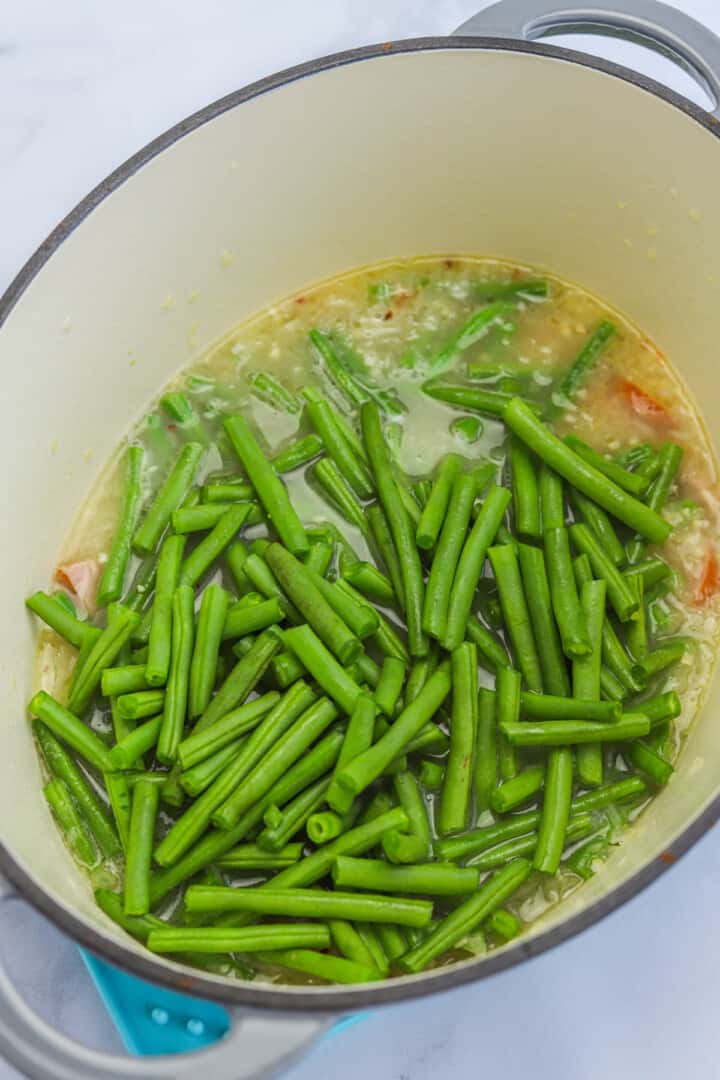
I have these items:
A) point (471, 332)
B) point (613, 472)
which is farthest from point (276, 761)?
point (471, 332)

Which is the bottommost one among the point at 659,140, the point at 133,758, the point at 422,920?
the point at 422,920

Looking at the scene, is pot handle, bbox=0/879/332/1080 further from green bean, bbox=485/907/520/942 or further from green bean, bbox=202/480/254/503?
green bean, bbox=202/480/254/503

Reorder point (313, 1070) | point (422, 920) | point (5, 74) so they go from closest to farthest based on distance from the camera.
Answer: point (422, 920) → point (313, 1070) → point (5, 74)

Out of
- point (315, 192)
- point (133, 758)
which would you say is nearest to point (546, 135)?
point (315, 192)

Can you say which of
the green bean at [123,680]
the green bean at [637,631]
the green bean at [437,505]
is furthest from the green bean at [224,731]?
the green bean at [637,631]

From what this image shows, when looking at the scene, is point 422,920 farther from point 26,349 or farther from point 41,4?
point 41,4

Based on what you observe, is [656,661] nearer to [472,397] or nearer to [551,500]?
[551,500]
